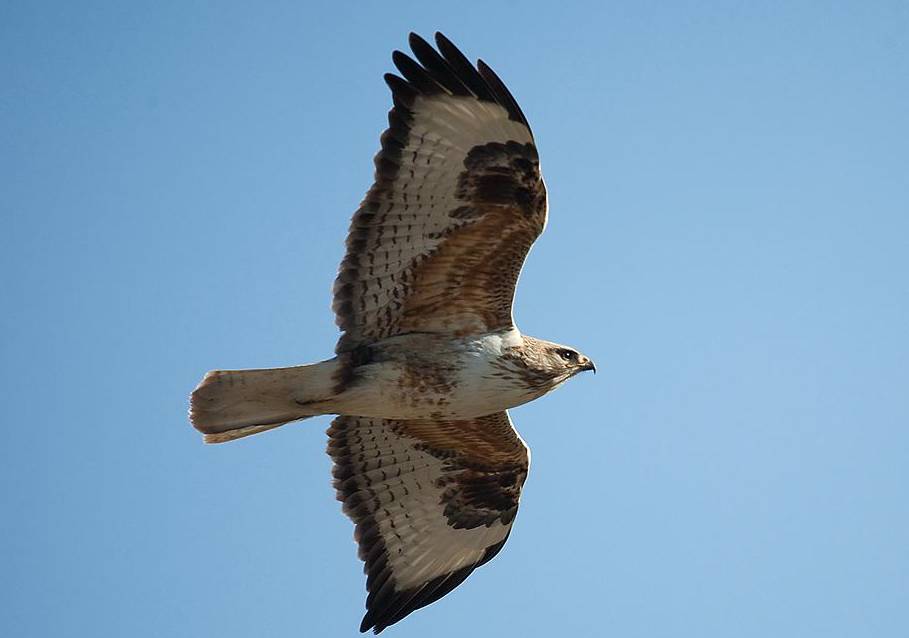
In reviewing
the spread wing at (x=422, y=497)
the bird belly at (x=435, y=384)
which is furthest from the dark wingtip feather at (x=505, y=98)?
the spread wing at (x=422, y=497)

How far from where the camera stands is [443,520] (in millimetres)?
9570

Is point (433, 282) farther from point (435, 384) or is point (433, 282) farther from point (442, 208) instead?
point (435, 384)

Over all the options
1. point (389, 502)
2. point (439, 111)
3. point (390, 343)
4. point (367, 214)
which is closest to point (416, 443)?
point (389, 502)

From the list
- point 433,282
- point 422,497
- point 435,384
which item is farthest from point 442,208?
point 422,497

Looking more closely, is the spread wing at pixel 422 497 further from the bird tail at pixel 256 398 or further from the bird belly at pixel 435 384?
the bird tail at pixel 256 398

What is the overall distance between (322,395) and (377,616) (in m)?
1.96

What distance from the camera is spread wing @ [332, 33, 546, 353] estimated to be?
8.04 metres

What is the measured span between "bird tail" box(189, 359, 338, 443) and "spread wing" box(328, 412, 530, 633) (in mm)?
1059

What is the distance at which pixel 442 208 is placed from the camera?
26.9 ft

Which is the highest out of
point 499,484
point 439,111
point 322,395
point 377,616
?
point 439,111

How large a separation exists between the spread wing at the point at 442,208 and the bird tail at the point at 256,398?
1.06ft

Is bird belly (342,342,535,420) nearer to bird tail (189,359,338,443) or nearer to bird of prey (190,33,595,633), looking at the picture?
bird of prey (190,33,595,633)

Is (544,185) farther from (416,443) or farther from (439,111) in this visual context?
(416,443)

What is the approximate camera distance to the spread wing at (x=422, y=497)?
928 centimetres
